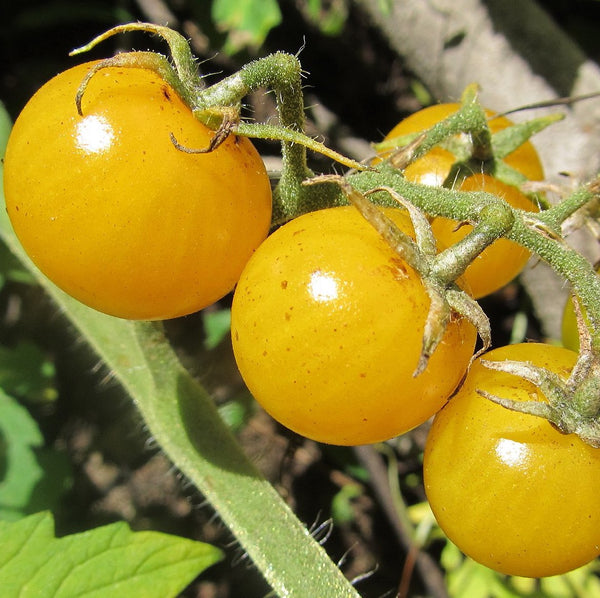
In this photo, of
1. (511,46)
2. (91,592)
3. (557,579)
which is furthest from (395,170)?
(557,579)

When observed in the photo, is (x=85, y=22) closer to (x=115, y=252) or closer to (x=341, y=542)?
(x=115, y=252)

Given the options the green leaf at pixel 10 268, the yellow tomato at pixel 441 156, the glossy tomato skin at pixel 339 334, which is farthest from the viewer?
the green leaf at pixel 10 268

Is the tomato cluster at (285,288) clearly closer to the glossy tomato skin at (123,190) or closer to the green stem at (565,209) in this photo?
the glossy tomato skin at (123,190)

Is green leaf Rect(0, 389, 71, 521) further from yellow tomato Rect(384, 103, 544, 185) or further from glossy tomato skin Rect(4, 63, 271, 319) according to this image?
yellow tomato Rect(384, 103, 544, 185)

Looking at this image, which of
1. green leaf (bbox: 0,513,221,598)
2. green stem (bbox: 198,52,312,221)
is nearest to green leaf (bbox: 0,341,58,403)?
green leaf (bbox: 0,513,221,598)

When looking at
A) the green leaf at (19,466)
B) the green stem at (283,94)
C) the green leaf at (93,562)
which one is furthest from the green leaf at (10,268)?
the green stem at (283,94)

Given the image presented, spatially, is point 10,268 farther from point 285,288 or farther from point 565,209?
point 565,209

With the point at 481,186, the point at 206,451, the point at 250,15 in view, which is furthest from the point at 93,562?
the point at 250,15
